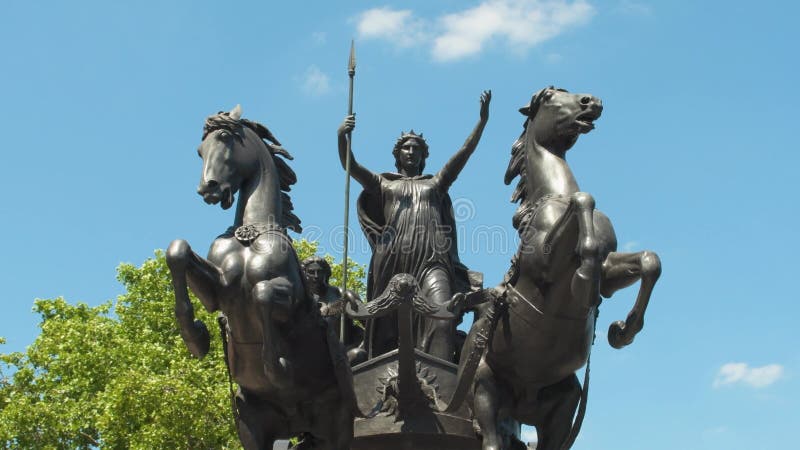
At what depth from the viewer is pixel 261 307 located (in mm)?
8461

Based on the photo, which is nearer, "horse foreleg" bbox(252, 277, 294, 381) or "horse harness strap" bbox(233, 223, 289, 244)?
"horse foreleg" bbox(252, 277, 294, 381)

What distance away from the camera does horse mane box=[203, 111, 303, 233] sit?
9.43 m

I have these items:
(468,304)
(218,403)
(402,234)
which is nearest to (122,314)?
(218,403)

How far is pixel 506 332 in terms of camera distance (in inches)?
351

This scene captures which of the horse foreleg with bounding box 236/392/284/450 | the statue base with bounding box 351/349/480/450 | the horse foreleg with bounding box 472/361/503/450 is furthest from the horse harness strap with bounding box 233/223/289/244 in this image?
the horse foreleg with bounding box 472/361/503/450

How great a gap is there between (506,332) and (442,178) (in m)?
2.82

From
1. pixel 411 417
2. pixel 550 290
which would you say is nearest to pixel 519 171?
pixel 550 290

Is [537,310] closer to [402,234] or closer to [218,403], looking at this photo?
[402,234]

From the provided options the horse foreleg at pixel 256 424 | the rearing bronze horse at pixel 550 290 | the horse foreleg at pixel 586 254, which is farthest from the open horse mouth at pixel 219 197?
the horse foreleg at pixel 586 254

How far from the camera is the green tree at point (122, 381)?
74.2 ft

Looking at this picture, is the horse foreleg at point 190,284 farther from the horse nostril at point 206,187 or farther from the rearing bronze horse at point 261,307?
the horse nostril at point 206,187

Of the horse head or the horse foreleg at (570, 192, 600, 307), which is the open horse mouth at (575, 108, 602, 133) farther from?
the horse foreleg at (570, 192, 600, 307)

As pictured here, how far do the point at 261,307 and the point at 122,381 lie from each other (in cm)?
1548

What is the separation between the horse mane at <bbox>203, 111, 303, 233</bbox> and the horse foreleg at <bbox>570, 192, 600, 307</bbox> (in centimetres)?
258
